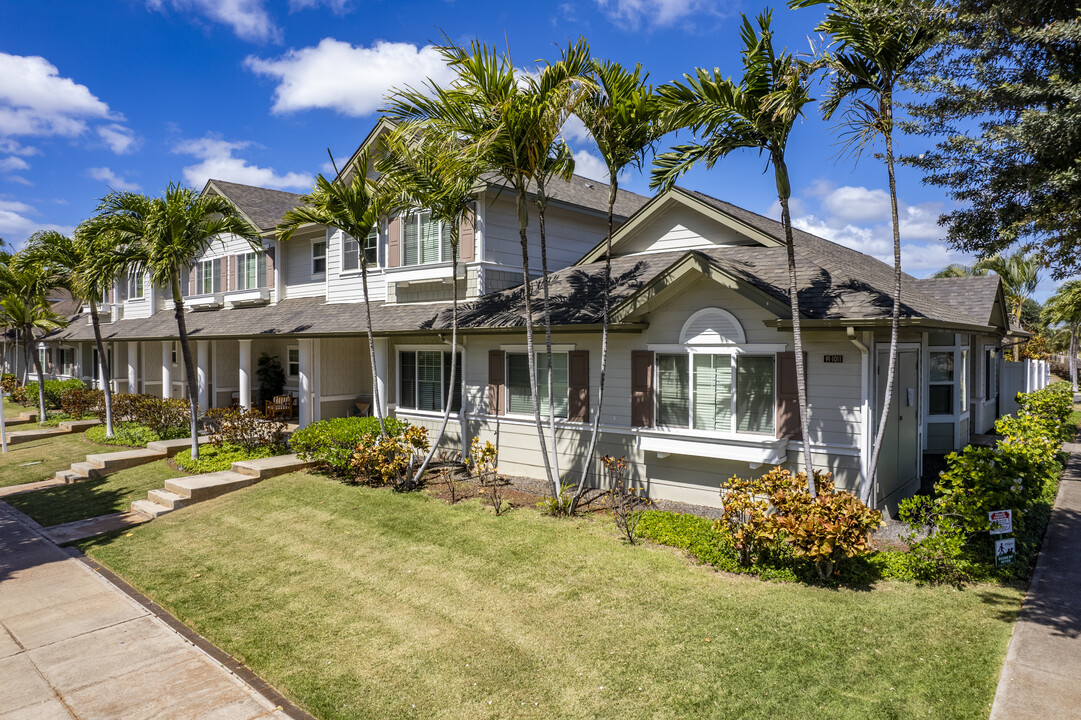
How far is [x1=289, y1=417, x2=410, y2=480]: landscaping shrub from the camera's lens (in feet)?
42.4

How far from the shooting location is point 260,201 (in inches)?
889

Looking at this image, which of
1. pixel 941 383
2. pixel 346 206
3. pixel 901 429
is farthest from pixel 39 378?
pixel 941 383

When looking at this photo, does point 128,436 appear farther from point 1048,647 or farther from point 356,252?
point 1048,647

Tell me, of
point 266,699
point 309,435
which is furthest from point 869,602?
point 309,435

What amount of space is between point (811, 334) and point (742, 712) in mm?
5886

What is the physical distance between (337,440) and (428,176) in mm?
6057

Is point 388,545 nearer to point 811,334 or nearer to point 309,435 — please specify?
point 309,435

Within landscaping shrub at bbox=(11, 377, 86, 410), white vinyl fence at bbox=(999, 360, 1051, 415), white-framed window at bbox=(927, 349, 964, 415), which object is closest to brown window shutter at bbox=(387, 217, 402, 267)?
white-framed window at bbox=(927, 349, 964, 415)

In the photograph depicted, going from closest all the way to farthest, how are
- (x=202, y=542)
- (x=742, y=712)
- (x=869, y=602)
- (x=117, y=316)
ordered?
1. (x=742, y=712)
2. (x=869, y=602)
3. (x=202, y=542)
4. (x=117, y=316)

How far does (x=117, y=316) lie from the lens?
95.3 ft

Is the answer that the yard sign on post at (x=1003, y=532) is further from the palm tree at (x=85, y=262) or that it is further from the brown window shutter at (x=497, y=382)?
the palm tree at (x=85, y=262)

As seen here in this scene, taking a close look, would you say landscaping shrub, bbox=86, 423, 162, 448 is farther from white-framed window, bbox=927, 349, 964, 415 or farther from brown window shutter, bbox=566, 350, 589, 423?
white-framed window, bbox=927, 349, 964, 415

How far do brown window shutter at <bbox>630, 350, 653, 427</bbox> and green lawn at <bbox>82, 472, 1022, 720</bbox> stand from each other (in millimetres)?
2185

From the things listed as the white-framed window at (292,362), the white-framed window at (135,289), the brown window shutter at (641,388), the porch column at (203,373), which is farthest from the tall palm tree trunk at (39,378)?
the brown window shutter at (641,388)
